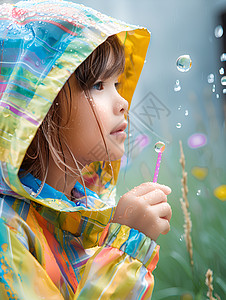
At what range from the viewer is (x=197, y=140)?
81 centimetres

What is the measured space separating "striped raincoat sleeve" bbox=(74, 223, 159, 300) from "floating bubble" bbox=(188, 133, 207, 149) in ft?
1.03

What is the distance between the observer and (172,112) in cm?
69

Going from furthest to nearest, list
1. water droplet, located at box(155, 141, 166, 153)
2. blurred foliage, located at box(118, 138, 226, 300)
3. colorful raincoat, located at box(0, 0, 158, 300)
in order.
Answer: blurred foliage, located at box(118, 138, 226, 300)
water droplet, located at box(155, 141, 166, 153)
colorful raincoat, located at box(0, 0, 158, 300)

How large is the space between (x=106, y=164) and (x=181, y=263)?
29 cm

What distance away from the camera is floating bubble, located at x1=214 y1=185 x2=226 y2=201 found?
2.64ft

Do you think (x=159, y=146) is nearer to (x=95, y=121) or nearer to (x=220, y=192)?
(x=95, y=121)

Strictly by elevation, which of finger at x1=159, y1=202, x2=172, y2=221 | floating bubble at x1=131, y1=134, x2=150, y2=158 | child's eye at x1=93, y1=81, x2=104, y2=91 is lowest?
finger at x1=159, y1=202, x2=172, y2=221

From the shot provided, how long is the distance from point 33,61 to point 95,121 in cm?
14

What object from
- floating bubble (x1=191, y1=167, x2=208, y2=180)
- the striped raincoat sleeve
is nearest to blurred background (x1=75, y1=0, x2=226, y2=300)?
floating bubble (x1=191, y1=167, x2=208, y2=180)

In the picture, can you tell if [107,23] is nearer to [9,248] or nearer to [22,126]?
[22,126]

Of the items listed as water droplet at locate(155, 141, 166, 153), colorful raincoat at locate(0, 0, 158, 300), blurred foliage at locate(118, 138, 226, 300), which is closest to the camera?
colorful raincoat at locate(0, 0, 158, 300)

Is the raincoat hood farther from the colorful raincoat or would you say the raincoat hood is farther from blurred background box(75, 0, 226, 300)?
blurred background box(75, 0, 226, 300)

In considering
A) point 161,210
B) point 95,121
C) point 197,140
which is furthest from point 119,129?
point 197,140

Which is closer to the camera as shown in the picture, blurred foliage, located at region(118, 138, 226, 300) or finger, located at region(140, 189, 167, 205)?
finger, located at region(140, 189, 167, 205)
